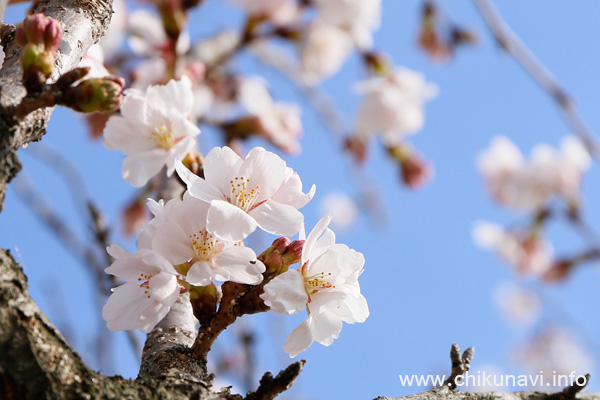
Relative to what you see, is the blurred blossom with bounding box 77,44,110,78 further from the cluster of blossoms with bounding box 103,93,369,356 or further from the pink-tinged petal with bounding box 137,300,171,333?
the pink-tinged petal with bounding box 137,300,171,333

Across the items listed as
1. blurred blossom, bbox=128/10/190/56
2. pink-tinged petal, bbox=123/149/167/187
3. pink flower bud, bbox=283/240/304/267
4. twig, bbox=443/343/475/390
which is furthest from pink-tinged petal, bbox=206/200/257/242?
blurred blossom, bbox=128/10/190/56

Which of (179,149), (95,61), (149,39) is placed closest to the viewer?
(179,149)

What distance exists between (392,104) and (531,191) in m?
1.89

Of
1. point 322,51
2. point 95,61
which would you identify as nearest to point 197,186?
point 95,61

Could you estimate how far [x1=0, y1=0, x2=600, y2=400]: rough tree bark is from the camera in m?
0.52

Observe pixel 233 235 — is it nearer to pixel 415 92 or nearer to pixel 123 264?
pixel 123 264

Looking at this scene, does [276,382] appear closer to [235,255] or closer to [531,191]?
[235,255]

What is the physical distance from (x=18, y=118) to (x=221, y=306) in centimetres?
35

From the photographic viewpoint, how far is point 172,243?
736 mm

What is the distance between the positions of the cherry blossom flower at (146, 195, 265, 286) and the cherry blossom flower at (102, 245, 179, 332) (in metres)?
0.03

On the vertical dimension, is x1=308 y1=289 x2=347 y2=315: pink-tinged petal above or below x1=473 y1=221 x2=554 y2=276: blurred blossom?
below

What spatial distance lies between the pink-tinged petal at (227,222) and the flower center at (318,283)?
12 cm

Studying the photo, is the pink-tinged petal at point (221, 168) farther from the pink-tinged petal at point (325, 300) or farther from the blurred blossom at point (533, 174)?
the blurred blossom at point (533, 174)

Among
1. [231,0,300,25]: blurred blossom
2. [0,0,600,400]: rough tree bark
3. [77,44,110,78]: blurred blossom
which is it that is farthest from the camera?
[231,0,300,25]: blurred blossom
